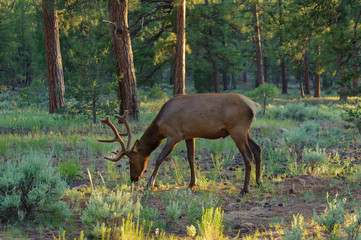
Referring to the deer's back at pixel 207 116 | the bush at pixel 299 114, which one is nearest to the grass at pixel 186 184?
the deer's back at pixel 207 116

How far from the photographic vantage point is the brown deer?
6.75 m

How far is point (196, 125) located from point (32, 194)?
3.07 m

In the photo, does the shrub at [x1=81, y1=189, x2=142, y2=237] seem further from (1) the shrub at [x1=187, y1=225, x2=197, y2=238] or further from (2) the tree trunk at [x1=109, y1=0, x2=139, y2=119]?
(2) the tree trunk at [x1=109, y1=0, x2=139, y2=119]

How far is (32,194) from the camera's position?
4914mm

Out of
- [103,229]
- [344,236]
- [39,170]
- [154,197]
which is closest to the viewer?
[103,229]

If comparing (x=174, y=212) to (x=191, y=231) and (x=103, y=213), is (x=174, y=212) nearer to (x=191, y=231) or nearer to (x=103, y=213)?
(x=191, y=231)

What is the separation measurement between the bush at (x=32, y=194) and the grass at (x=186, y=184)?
25cm

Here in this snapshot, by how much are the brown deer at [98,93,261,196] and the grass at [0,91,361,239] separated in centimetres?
53

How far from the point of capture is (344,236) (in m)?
4.30

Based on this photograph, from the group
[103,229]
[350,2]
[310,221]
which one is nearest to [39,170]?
[103,229]

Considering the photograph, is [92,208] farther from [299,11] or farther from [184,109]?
[299,11]

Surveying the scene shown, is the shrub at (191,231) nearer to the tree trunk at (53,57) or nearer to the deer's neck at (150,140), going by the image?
the deer's neck at (150,140)

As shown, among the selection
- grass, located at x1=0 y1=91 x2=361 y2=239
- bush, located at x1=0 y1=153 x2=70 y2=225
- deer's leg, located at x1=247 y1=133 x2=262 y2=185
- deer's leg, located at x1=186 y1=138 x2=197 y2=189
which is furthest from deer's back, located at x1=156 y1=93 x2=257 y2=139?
bush, located at x1=0 y1=153 x2=70 y2=225

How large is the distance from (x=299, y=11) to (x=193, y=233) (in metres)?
7.87
